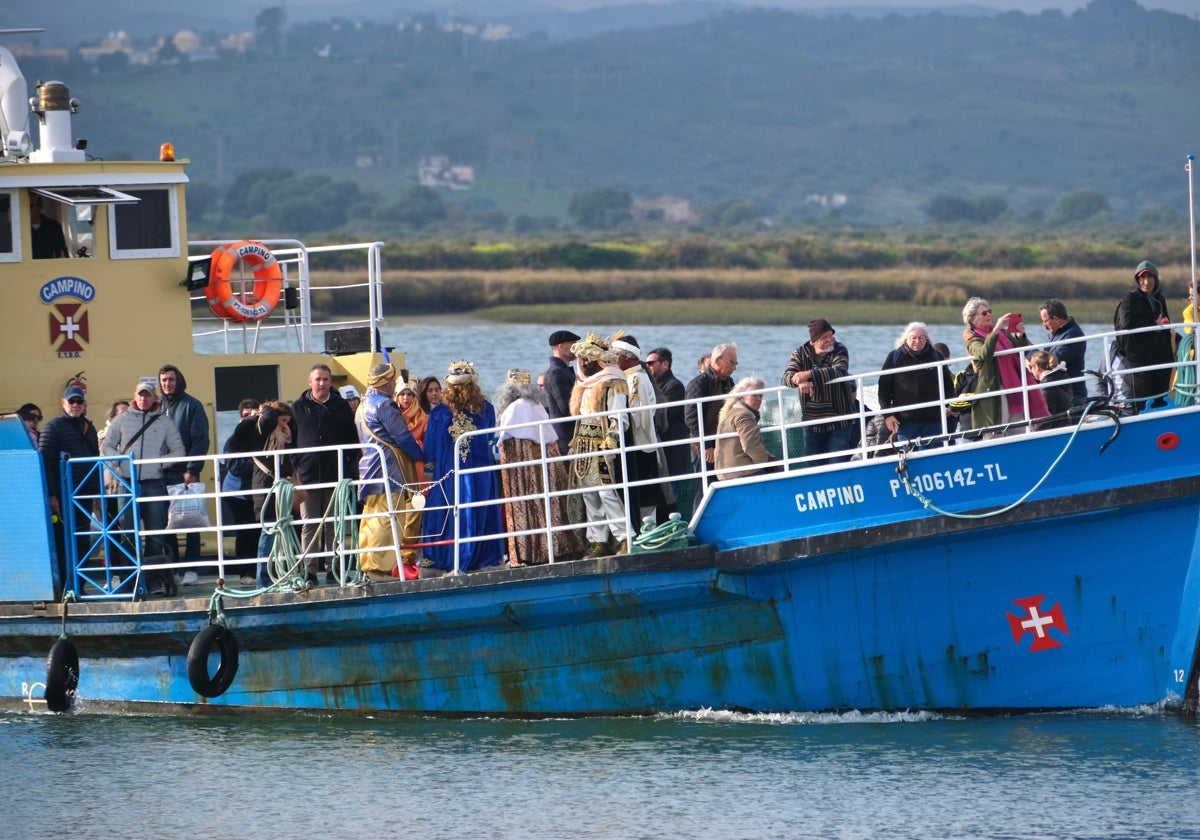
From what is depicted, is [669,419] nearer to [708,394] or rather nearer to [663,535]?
[708,394]

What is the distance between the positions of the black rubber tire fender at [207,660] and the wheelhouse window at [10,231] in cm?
366

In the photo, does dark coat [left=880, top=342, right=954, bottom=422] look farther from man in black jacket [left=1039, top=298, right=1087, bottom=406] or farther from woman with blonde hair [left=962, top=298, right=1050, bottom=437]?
man in black jacket [left=1039, top=298, right=1087, bottom=406]

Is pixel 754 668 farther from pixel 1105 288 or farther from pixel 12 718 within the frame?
pixel 1105 288

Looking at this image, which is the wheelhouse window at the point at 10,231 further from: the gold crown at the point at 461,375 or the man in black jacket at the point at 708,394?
the man in black jacket at the point at 708,394

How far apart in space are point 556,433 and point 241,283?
13.2 feet

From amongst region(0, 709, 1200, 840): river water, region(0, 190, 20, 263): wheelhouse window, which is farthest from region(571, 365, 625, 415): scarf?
region(0, 190, 20, 263): wheelhouse window

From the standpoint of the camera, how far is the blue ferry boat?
1042 centimetres

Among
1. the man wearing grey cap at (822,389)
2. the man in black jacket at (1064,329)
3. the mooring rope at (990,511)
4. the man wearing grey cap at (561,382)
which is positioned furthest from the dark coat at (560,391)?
the man in black jacket at (1064,329)

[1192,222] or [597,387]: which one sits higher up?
[1192,222]

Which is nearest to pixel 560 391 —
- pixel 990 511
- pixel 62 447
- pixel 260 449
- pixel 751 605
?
pixel 751 605

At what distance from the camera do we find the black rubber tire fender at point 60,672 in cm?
1197

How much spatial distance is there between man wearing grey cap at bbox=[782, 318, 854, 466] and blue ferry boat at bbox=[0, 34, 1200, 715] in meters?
0.16

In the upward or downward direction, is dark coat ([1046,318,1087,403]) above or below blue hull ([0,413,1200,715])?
above

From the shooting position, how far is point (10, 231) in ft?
44.7
